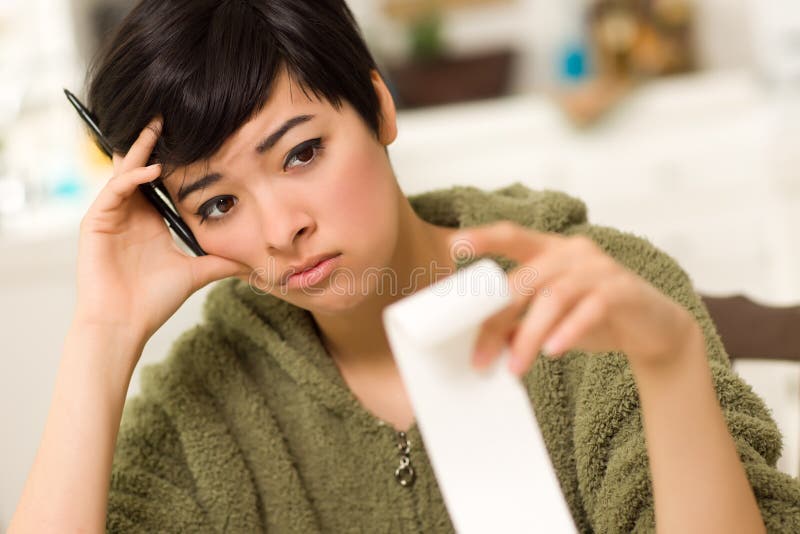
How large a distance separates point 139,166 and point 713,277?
212 cm

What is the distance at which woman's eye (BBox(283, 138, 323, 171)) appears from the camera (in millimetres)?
852

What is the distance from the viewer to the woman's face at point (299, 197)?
0.84 metres

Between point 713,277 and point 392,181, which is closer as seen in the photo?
point 392,181

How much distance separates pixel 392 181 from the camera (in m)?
0.94

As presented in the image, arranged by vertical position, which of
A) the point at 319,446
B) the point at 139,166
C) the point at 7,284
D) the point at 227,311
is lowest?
the point at 7,284


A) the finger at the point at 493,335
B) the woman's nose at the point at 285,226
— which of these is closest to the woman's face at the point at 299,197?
the woman's nose at the point at 285,226

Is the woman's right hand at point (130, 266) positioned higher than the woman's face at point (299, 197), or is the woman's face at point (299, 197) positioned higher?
the woman's face at point (299, 197)

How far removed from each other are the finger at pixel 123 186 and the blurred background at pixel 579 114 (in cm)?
126

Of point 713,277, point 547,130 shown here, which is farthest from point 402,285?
point 713,277

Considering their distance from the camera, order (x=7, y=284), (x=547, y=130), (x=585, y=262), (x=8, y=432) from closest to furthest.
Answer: (x=585, y=262) → (x=8, y=432) → (x=7, y=284) → (x=547, y=130)

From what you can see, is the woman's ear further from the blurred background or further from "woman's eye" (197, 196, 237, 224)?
the blurred background

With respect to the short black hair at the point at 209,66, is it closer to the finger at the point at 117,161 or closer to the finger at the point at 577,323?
the finger at the point at 117,161

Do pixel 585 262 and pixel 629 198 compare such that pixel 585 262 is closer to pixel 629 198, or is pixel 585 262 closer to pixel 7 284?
pixel 7 284

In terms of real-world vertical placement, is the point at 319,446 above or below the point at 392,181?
below
